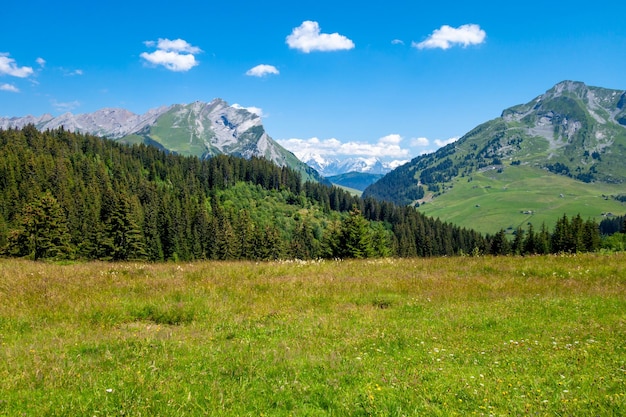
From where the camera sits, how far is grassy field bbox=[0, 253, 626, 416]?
21.0 feet

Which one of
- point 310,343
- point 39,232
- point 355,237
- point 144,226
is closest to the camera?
point 310,343

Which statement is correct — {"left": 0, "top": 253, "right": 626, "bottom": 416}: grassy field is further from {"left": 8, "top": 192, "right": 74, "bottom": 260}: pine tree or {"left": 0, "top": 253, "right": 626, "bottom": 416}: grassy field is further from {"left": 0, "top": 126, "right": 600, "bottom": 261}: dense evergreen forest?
{"left": 8, "top": 192, "right": 74, "bottom": 260}: pine tree

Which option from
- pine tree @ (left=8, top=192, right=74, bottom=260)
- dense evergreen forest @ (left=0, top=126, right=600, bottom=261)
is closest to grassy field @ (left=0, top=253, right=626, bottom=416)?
dense evergreen forest @ (left=0, top=126, right=600, bottom=261)

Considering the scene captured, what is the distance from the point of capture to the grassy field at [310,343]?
641 cm

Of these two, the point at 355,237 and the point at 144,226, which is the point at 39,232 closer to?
the point at 144,226

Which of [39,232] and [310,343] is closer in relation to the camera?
[310,343]

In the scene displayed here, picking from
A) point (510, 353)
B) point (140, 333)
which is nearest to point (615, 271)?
point (510, 353)

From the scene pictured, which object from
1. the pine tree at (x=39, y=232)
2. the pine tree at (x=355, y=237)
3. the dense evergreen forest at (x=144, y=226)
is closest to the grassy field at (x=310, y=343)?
the pine tree at (x=355, y=237)

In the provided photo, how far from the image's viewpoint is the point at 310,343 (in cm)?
955

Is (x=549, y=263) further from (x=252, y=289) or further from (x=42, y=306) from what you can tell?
(x=42, y=306)

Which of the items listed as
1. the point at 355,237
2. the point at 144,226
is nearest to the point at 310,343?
the point at 355,237

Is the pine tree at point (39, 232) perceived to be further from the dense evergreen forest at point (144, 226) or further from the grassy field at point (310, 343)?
the grassy field at point (310, 343)

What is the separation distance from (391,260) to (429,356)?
14292 millimetres

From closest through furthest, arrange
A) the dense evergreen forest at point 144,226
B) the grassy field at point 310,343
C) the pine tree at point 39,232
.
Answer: the grassy field at point 310,343
the pine tree at point 39,232
the dense evergreen forest at point 144,226
